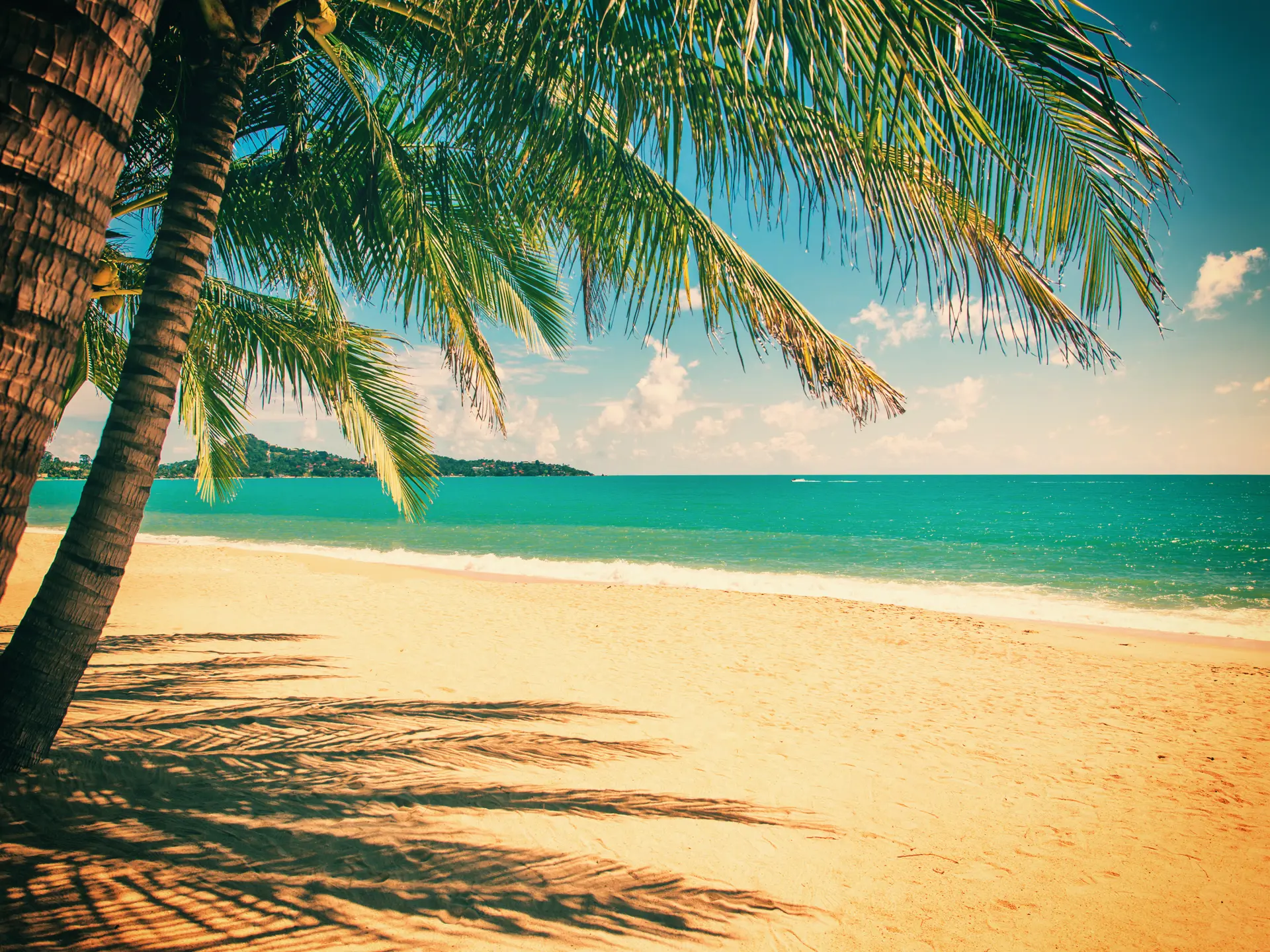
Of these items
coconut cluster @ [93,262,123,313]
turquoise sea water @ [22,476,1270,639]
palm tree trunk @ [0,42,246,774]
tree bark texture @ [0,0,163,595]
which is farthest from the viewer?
turquoise sea water @ [22,476,1270,639]

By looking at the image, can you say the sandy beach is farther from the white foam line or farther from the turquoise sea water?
the turquoise sea water

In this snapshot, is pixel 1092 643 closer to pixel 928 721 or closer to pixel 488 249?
pixel 928 721

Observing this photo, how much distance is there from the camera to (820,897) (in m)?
2.57

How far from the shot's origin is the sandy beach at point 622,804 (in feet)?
7.36

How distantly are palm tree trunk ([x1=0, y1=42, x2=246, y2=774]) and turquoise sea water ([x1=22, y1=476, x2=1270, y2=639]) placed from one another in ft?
40.3

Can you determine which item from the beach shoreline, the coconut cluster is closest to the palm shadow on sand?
the coconut cluster

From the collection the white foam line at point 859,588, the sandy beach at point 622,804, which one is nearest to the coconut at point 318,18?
the sandy beach at point 622,804

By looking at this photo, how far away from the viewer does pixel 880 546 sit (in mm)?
23578

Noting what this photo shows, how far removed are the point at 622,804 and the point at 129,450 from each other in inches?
106

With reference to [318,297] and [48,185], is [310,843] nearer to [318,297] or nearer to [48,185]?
[48,185]

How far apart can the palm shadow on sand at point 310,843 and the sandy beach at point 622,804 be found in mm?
14

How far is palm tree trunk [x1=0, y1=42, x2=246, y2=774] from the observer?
2.23m

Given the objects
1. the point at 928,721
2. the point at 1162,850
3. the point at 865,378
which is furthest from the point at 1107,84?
the point at 928,721

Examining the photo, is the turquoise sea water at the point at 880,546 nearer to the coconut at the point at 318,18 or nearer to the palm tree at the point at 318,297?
the palm tree at the point at 318,297
